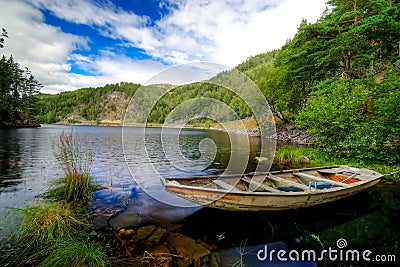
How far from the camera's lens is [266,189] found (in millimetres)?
6172

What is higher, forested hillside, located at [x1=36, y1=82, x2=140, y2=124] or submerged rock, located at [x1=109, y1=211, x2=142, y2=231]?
forested hillside, located at [x1=36, y1=82, x2=140, y2=124]

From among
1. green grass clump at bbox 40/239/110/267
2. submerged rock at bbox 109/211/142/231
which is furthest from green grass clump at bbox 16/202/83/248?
submerged rock at bbox 109/211/142/231

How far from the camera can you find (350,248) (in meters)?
4.66

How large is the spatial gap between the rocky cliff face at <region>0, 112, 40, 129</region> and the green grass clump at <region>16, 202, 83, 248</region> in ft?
173

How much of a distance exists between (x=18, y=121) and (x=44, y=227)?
5927 centimetres

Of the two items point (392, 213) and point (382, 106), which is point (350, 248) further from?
point (382, 106)

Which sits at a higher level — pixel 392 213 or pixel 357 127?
pixel 357 127

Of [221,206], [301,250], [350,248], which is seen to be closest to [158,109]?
[221,206]

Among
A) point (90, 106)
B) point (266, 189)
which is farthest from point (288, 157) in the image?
point (90, 106)

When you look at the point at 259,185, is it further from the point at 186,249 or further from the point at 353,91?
the point at 353,91

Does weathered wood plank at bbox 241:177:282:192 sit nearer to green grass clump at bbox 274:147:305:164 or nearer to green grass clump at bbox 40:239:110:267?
green grass clump at bbox 40:239:110:267

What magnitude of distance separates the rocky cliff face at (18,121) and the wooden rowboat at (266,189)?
54370 mm

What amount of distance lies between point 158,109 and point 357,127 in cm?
1031

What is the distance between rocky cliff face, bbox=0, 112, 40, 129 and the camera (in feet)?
145
